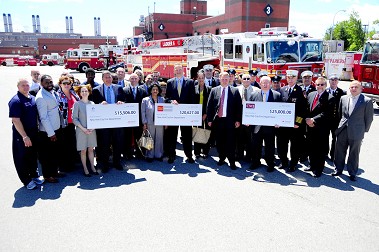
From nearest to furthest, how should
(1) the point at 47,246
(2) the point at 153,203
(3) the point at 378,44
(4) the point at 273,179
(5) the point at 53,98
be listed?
(1) the point at 47,246 → (2) the point at 153,203 → (5) the point at 53,98 → (4) the point at 273,179 → (3) the point at 378,44

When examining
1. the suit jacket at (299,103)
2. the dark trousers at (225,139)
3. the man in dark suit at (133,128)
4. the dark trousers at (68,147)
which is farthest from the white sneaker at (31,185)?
the suit jacket at (299,103)

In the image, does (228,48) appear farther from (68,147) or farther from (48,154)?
(48,154)

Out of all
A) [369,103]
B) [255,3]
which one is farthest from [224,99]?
[255,3]

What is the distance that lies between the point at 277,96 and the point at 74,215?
4.29 metres

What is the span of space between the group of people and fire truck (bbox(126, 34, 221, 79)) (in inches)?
316

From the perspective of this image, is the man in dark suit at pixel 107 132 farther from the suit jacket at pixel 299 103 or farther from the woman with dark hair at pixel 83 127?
the suit jacket at pixel 299 103

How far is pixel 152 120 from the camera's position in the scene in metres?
6.70

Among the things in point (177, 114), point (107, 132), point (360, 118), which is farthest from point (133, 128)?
point (360, 118)

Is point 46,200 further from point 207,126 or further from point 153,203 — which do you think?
point 207,126

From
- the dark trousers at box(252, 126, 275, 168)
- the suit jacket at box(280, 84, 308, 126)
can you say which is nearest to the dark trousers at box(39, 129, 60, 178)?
the dark trousers at box(252, 126, 275, 168)

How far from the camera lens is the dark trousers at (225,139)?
6395 mm

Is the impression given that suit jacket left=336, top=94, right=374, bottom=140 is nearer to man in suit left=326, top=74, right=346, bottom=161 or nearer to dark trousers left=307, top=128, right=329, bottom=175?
dark trousers left=307, top=128, right=329, bottom=175

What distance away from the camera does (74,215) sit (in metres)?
4.47

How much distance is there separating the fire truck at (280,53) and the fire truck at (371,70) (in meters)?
1.58
